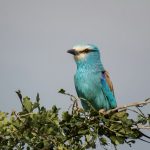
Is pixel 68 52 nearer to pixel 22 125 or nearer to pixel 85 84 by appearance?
pixel 85 84

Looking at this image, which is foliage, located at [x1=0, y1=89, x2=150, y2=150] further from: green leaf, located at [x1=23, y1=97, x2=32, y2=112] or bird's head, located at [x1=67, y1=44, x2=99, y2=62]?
bird's head, located at [x1=67, y1=44, x2=99, y2=62]

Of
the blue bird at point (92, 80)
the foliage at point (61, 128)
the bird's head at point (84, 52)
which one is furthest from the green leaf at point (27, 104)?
the bird's head at point (84, 52)

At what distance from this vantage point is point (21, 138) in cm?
463

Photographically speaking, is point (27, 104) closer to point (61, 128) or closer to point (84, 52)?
point (61, 128)

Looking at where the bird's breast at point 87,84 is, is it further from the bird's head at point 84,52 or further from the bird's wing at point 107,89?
the bird's head at point 84,52

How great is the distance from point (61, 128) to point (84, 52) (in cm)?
373

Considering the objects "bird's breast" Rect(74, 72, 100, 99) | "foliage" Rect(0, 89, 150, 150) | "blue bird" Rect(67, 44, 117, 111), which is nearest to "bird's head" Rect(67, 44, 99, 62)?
"blue bird" Rect(67, 44, 117, 111)

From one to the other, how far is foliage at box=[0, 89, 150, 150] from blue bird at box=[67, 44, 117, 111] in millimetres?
2838

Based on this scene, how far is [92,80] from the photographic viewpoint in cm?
822

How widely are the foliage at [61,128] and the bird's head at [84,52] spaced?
10.4 ft

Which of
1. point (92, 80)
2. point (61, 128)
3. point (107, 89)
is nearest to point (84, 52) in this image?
point (92, 80)

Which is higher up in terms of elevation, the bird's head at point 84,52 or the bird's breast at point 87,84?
the bird's head at point 84,52

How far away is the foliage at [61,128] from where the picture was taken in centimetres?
463

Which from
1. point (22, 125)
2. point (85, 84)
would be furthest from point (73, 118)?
point (85, 84)
